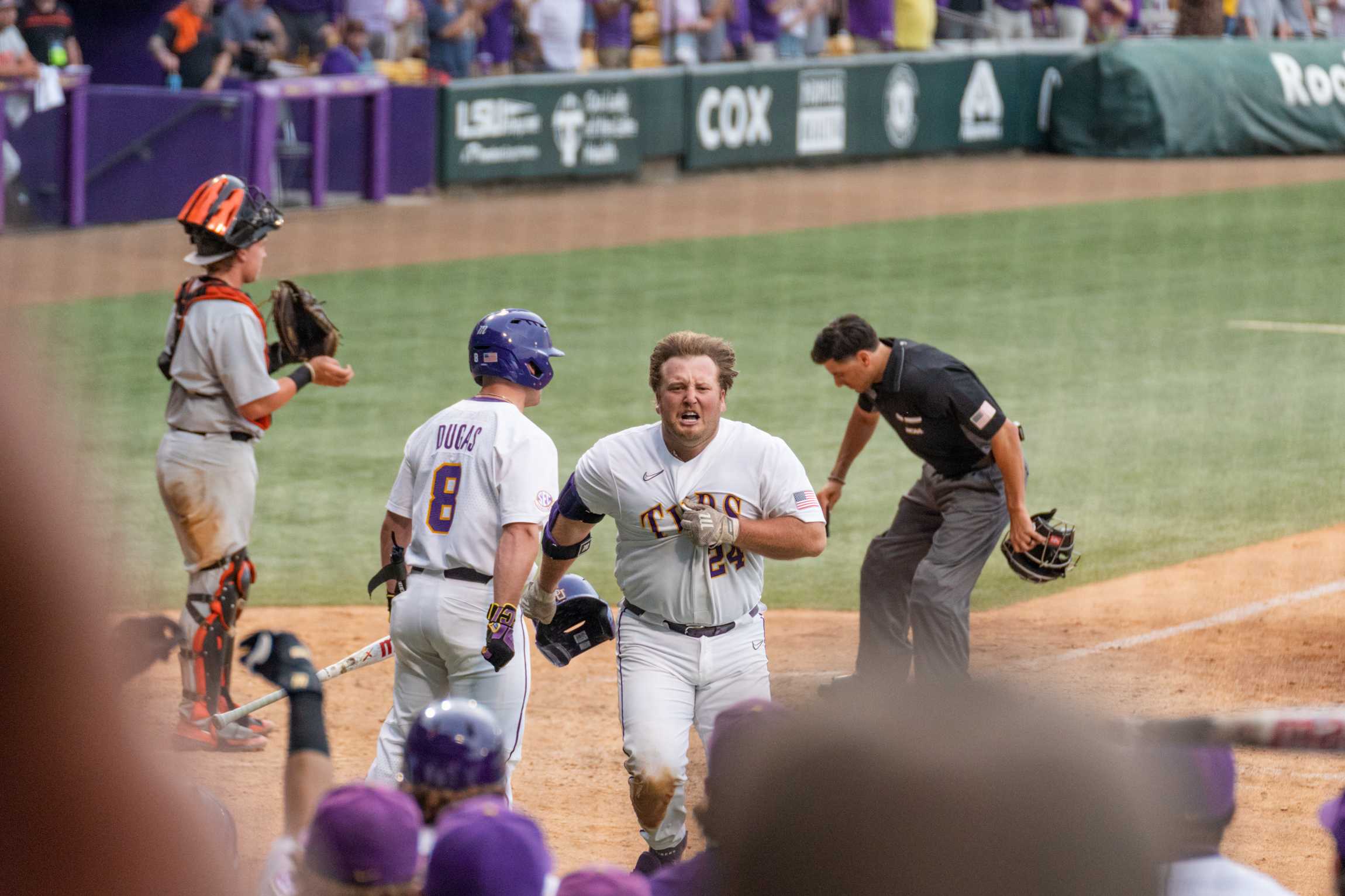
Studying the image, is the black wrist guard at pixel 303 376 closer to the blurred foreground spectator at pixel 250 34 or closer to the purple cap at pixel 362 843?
the purple cap at pixel 362 843

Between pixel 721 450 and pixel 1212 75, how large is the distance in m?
22.5

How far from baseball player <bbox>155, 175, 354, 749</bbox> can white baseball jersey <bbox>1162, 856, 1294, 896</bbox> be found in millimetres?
4558

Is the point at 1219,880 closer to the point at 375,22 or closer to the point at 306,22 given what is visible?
the point at 375,22

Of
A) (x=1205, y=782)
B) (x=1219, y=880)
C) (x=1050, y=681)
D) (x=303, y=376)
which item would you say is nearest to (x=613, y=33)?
(x=303, y=376)

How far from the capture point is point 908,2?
83.1ft

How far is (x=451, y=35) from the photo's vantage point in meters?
20.6

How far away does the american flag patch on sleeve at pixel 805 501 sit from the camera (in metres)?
5.25

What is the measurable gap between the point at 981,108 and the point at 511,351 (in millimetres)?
22063

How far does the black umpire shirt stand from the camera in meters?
6.64

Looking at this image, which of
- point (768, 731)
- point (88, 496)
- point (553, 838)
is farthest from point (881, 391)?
point (88, 496)

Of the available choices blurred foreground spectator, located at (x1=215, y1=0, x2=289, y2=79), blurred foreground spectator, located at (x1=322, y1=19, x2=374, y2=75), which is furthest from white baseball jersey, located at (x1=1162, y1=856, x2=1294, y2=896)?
blurred foreground spectator, located at (x1=322, y1=19, x2=374, y2=75)

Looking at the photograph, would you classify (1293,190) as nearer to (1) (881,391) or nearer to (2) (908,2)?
(2) (908,2)

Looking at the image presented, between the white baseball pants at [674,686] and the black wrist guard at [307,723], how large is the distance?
2343mm

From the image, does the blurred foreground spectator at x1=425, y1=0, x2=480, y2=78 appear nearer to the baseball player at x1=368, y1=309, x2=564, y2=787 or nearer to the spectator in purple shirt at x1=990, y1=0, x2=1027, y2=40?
the spectator in purple shirt at x1=990, y1=0, x2=1027, y2=40
